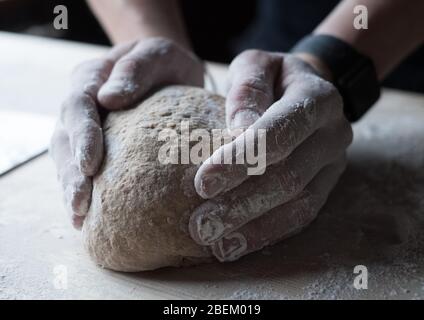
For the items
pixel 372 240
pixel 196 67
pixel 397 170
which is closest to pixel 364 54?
pixel 397 170

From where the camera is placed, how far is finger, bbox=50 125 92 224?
101 cm

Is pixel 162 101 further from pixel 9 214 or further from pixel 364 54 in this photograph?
pixel 364 54

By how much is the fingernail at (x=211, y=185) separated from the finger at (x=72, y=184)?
24 centimetres

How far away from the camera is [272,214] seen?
1.00m

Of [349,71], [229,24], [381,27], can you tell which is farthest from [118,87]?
[229,24]

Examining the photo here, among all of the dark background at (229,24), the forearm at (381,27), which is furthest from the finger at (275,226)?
the dark background at (229,24)

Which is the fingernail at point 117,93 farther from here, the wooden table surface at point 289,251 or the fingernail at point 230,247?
the fingernail at point 230,247

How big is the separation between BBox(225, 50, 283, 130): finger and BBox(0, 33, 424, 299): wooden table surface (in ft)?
0.88

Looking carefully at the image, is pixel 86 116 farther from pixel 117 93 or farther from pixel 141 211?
pixel 141 211

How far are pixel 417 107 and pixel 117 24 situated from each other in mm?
1010

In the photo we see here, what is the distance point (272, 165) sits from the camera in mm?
997

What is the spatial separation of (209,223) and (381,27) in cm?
85

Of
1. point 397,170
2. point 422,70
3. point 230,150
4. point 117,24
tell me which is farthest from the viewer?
point 422,70

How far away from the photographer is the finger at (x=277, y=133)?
3.00ft
